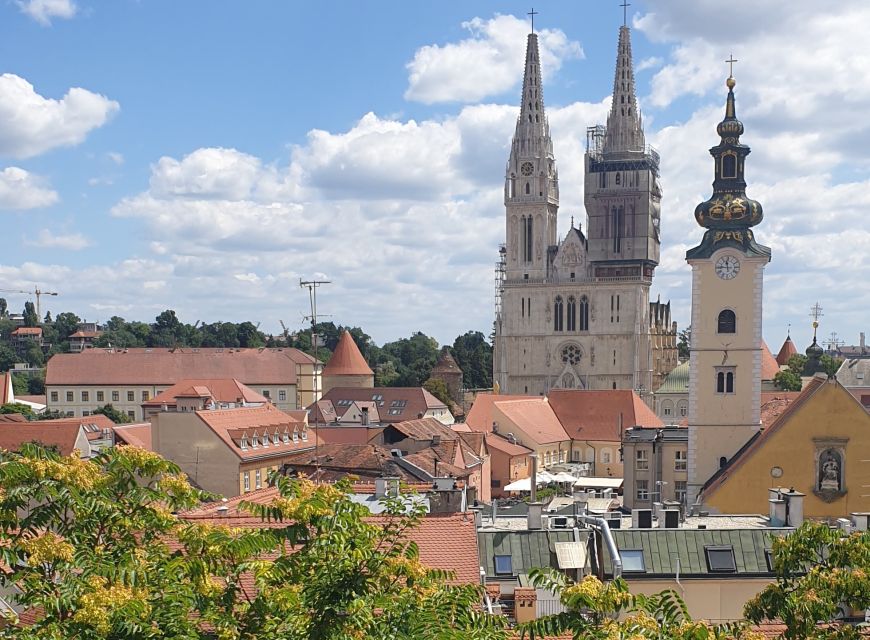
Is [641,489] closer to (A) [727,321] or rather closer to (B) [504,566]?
(A) [727,321]

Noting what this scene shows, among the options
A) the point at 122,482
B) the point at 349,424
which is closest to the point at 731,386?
the point at 122,482

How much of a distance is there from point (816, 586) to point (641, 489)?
33.2m

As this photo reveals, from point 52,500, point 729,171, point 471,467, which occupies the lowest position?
point 471,467

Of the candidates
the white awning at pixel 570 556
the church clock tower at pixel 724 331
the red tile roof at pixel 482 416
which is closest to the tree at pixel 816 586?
the white awning at pixel 570 556

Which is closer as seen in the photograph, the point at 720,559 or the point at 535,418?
the point at 720,559

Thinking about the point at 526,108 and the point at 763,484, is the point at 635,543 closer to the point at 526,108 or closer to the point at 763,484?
the point at 763,484

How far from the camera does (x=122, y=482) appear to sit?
42.8 feet

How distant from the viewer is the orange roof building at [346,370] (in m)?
106

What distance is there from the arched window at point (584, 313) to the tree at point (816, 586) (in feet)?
341

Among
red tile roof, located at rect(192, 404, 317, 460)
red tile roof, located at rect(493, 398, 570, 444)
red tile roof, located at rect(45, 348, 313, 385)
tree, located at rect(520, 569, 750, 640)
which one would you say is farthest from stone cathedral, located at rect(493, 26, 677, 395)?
tree, located at rect(520, 569, 750, 640)

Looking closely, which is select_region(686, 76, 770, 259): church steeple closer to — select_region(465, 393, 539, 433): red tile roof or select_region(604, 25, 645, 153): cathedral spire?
select_region(465, 393, 539, 433): red tile roof

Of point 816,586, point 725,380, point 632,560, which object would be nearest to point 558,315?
point 725,380

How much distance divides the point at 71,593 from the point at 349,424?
63.7 m

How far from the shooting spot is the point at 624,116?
12812 cm
